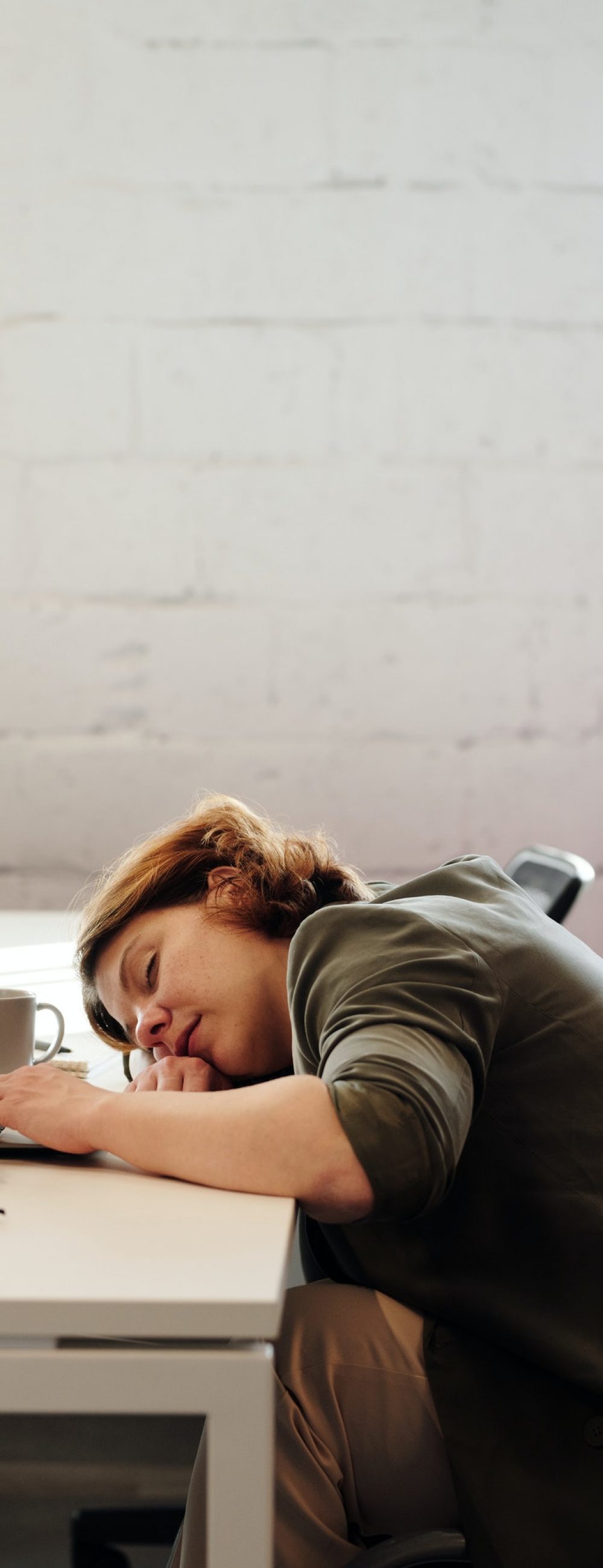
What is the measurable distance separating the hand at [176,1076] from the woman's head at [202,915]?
5 centimetres

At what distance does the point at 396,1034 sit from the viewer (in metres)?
0.72

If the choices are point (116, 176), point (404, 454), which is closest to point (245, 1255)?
point (404, 454)

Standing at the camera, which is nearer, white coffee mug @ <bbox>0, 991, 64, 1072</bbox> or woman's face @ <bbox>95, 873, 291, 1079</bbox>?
white coffee mug @ <bbox>0, 991, 64, 1072</bbox>

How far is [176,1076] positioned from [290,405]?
5.88ft

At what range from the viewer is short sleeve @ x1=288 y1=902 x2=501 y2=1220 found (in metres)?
0.66

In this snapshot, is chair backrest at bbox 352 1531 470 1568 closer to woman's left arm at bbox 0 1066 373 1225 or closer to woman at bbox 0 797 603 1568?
woman at bbox 0 797 603 1568

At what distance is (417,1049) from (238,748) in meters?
1.83

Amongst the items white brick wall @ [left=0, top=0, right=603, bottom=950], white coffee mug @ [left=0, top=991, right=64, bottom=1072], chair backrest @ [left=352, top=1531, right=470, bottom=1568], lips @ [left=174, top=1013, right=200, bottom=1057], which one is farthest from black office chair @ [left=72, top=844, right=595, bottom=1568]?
white brick wall @ [left=0, top=0, right=603, bottom=950]

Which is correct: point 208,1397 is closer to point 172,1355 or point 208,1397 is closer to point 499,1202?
point 172,1355

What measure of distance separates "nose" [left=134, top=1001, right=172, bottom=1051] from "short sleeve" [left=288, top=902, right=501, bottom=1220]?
0.18m

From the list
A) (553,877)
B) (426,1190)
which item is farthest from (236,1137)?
(553,877)

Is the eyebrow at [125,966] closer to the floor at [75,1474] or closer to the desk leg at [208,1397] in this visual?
the floor at [75,1474]

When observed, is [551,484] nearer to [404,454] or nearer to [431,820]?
[404,454]

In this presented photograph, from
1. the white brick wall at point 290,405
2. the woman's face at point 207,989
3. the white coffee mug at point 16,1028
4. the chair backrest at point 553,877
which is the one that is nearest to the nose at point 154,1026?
the woman's face at point 207,989
